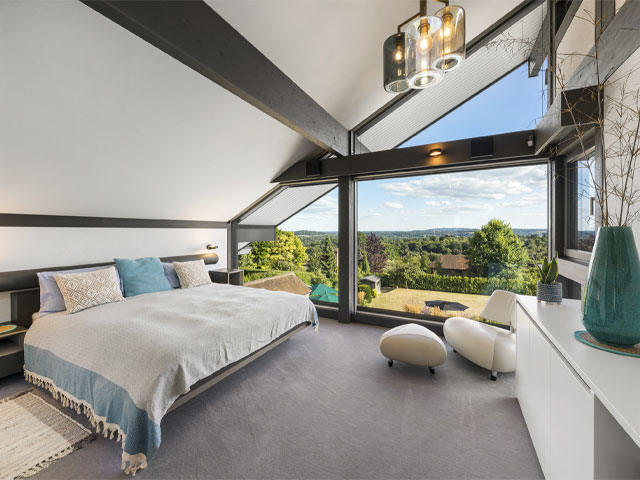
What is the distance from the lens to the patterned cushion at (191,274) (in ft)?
13.2

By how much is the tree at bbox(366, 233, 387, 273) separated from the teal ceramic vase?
117 inches

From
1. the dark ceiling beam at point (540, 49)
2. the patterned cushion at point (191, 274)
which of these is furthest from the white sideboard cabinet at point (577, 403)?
the patterned cushion at point (191, 274)

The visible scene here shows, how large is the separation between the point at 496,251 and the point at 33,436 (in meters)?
4.60

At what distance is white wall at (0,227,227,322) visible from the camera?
9.55 feet

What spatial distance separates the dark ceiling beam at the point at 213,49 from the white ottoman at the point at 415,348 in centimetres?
235

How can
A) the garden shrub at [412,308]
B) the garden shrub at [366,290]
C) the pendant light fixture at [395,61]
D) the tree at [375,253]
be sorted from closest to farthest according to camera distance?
1. the pendant light fixture at [395,61]
2. the garden shrub at [412,308]
3. the tree at [375,253]
4. the garden shrub at [366,290]

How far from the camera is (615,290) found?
121 cm

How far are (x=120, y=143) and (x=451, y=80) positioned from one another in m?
3.89

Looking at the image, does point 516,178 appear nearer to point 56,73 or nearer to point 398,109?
point 398,109

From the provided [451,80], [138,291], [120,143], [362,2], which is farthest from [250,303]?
[451,80]

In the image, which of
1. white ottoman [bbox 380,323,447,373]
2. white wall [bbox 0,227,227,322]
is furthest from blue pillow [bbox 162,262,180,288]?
white ottoman [bbox 380,323,447,373]

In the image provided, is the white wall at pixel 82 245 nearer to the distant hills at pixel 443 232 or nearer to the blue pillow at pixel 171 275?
the blue pillow at pixel 171 275

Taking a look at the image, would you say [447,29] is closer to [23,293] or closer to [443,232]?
[443,232]

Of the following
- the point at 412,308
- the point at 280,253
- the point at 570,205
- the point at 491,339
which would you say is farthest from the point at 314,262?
Answer: the point at 570,205
